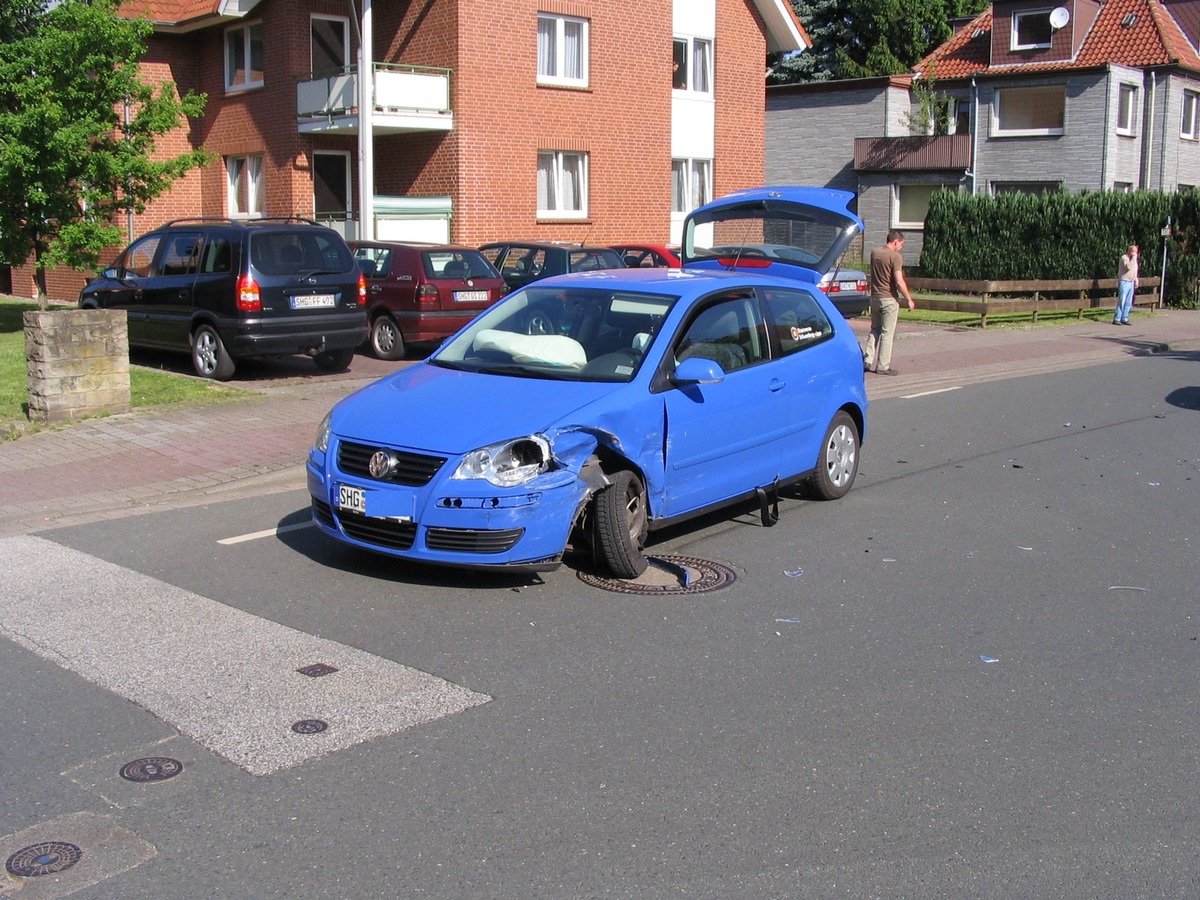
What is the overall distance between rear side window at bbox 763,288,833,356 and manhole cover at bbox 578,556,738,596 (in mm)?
1789

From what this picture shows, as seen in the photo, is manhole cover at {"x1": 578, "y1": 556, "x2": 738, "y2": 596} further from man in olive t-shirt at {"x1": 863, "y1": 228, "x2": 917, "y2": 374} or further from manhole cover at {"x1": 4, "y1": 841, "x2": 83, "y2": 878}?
man in olive t-shirt at {"x1": 863, "y1": 228, "x2": 917, "y2": 374}

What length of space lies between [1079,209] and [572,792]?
32.6 metres

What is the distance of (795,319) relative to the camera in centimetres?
869

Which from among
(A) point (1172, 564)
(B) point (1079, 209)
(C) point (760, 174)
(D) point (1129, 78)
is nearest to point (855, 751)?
(A) point (1172, 564)

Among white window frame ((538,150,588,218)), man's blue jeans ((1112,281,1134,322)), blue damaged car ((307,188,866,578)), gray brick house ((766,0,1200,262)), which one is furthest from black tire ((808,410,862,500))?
gray brick house ((766,0,1200,262))

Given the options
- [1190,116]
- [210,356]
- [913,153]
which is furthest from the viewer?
[913,153]

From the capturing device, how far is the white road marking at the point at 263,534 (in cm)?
787

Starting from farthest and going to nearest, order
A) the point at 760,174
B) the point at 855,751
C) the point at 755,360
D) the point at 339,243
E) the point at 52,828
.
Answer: the point at 760,174 → the point at 339,243 → the point at 755,360 → the point at 855,751 → the point at 52,828

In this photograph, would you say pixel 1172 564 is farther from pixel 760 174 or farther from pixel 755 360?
pixel 760 174

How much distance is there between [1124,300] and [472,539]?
23.4 metres

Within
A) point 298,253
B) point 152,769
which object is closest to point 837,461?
point 152,769

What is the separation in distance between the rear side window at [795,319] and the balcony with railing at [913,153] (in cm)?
3579

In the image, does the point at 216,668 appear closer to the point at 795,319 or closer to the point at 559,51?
the point at 795,319

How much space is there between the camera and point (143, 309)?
1518cm
